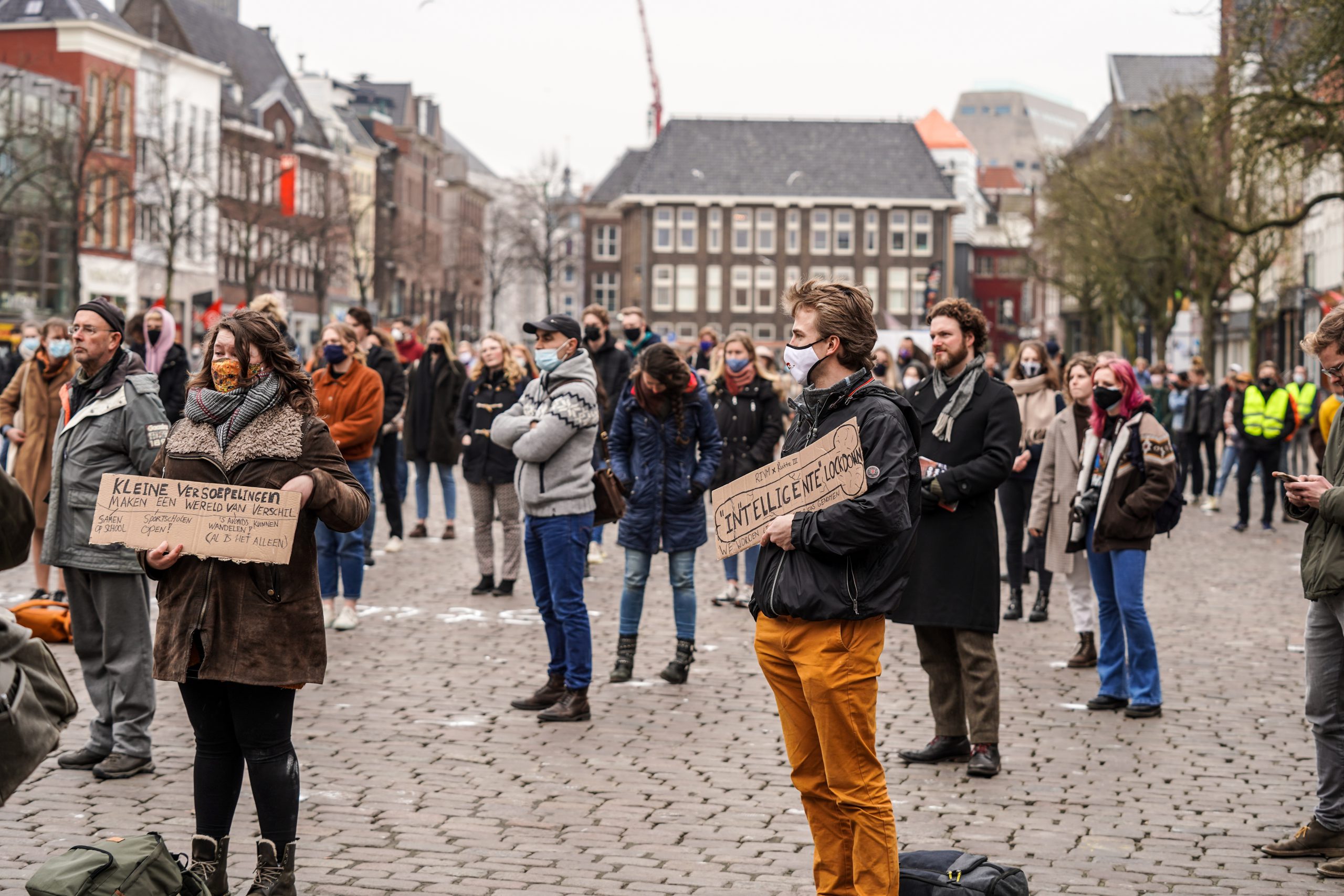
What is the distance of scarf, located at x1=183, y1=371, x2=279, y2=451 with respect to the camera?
5.45 m

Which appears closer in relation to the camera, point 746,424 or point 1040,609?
point 1040,609

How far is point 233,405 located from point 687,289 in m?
98.2

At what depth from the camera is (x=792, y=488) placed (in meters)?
5.23

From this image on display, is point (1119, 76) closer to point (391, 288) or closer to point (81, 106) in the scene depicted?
point (391, 288)

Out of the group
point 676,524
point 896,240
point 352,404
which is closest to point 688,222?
point 896,240

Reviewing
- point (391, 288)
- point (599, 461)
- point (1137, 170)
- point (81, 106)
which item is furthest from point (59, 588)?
point (391, 288)

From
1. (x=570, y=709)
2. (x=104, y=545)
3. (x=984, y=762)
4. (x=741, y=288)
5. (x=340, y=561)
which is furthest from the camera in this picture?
(x=741, y=288)

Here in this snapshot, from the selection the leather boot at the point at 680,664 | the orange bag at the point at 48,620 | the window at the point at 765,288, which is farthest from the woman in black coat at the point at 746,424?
the window at the point at 765,288

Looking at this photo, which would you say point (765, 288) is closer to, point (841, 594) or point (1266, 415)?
point (1266, 415)

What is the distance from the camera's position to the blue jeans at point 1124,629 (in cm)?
866

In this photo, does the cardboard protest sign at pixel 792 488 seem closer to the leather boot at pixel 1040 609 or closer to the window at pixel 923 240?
the leather boot at pixel 1040 609

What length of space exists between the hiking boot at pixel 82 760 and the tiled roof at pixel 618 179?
384 feet

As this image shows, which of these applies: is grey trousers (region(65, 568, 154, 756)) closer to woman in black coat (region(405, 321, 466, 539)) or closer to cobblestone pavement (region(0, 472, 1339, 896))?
cobblestone pavement (region(0, 472, 1339, 896))

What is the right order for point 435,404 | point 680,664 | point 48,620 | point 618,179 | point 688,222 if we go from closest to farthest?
point 680,664 → point 48,620 → point 435,404 → point 688,222 → point 618,179
